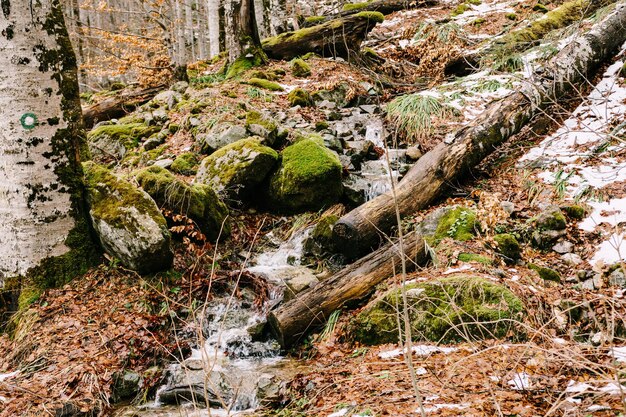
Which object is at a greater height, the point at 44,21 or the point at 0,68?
the point at 44,21

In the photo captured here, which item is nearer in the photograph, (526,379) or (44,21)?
(526,379)

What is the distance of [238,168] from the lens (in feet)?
20.0

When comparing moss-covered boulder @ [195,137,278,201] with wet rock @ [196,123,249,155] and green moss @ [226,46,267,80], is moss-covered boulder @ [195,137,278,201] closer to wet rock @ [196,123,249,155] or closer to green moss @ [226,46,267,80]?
wet rock @ [196,123,249,155]

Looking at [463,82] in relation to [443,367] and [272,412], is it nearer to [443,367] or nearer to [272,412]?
[443,367]

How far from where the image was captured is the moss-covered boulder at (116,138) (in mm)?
7977

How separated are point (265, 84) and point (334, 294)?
6.23 m

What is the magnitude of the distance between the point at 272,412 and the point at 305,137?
4575 millimetres

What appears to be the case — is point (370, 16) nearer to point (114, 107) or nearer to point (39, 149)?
point (114, 107)

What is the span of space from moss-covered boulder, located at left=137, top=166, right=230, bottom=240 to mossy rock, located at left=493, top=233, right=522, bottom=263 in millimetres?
3215

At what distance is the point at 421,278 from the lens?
431 centimetres

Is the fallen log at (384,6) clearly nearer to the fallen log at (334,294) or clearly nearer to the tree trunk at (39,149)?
the tree trunk at (39,149)

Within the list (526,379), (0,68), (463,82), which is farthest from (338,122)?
(526,379)

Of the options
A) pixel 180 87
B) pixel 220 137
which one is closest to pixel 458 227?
pixel 220 137

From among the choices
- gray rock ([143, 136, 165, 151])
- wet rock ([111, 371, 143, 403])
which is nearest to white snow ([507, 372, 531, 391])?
wet rock ([111, 371, 143, 403])
